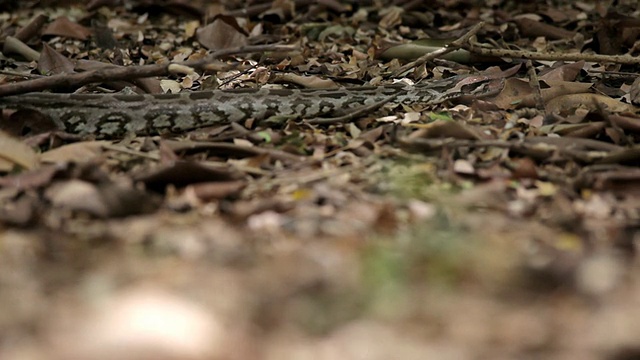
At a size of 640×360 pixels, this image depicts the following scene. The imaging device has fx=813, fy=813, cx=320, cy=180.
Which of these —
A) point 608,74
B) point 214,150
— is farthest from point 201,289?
point 608,74

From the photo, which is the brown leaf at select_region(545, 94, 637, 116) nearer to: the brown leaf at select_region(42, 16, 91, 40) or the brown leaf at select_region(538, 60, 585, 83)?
the brown leaf at select_region(538, 60, 585, 83)

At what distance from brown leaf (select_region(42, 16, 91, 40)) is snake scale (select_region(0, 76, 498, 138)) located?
207 centimetres

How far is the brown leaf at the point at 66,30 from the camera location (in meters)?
5.69

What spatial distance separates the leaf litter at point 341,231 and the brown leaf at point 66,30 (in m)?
1.37

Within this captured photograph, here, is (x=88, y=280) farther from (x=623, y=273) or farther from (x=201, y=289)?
(x=623, y=273)

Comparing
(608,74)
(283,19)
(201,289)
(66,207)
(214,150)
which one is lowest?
(283,19)

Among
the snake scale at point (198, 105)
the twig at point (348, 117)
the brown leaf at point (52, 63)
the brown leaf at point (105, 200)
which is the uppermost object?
the brown leaf at point (105, 200)

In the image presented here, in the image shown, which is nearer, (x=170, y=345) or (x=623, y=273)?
(x=170, y=345)

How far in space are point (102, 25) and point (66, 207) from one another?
377 centimetres

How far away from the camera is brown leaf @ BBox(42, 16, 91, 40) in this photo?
5691 millimetres

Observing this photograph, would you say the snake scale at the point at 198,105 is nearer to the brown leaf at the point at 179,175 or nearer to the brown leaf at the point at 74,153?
the brown leaf at the point at 74,153

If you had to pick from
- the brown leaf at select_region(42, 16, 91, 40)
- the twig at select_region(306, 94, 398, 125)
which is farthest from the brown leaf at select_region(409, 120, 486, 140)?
the brown leaf at select_region(42, 16, 91, 40)

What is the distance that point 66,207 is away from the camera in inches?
94.0

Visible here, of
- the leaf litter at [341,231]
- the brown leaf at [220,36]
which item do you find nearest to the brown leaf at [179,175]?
the leaf litter at [341,231]
